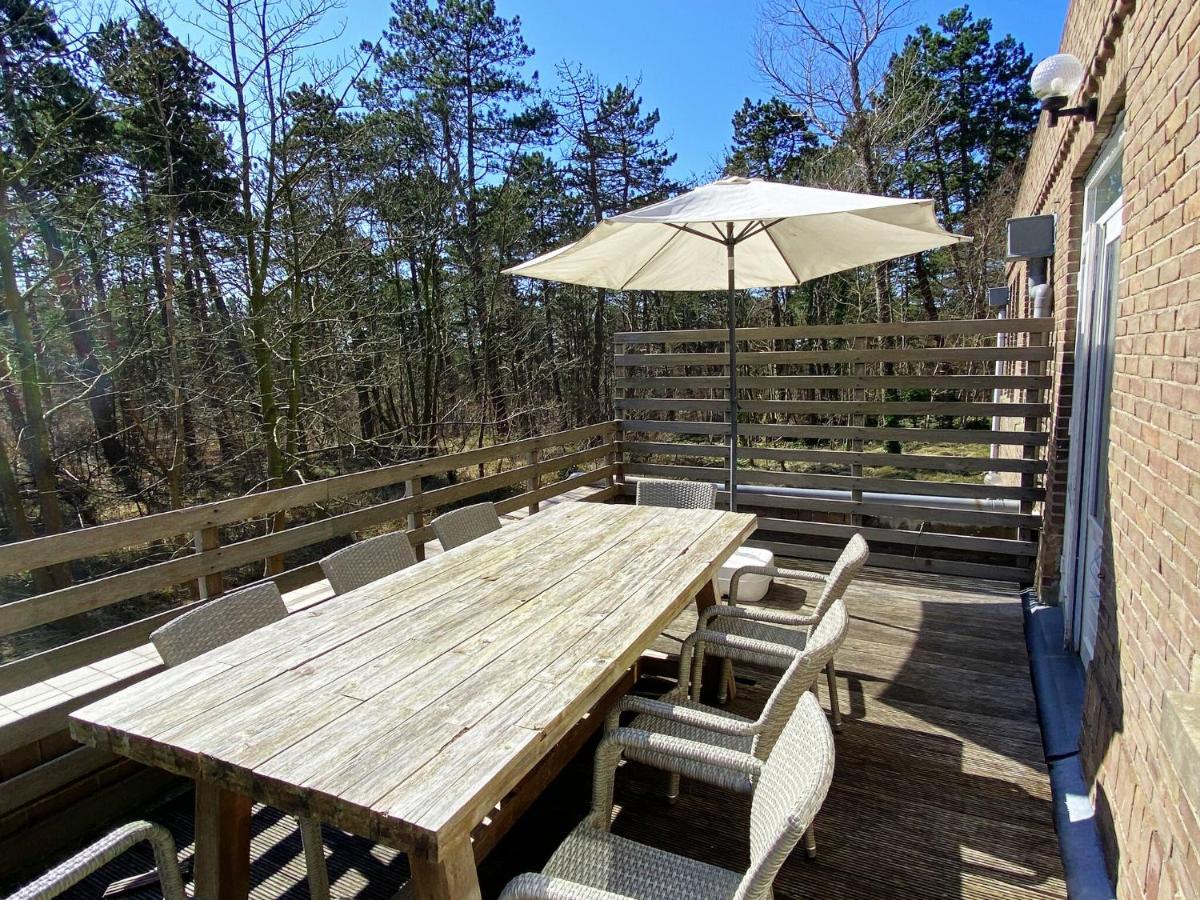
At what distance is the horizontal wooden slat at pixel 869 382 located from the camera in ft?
13.0

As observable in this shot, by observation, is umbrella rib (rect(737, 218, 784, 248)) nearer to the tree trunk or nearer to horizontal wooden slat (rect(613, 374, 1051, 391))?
horizontal wooden slat (rect(613, 374, 1051, 391))

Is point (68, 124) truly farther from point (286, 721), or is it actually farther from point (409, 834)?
point (409, 834)

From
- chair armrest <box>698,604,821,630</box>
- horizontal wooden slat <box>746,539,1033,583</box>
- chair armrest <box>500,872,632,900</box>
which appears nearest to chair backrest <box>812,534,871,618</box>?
chair armrest <box>698,604,821,630</box>

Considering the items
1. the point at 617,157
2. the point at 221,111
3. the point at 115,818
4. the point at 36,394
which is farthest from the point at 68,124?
the point at 617,157

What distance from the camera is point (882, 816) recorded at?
212 centimetres

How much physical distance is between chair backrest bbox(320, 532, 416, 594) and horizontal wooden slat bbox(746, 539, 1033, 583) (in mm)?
2938

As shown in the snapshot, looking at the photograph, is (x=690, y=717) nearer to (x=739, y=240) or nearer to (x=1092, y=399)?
(x=1092, y=399)

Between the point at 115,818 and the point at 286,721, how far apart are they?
4.63 feet

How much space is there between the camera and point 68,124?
487cm

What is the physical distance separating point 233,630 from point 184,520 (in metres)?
0.81

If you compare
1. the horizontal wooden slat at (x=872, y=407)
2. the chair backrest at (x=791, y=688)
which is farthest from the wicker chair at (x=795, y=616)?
the horizontal wooden slat at (x=872, y=407)

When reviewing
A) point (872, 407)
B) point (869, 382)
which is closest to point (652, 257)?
point (869, 382)

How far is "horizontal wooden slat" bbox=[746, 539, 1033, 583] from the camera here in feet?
14.0

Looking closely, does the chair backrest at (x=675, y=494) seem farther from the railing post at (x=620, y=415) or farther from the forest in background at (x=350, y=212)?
the forest in background at (x=350, y=212)
